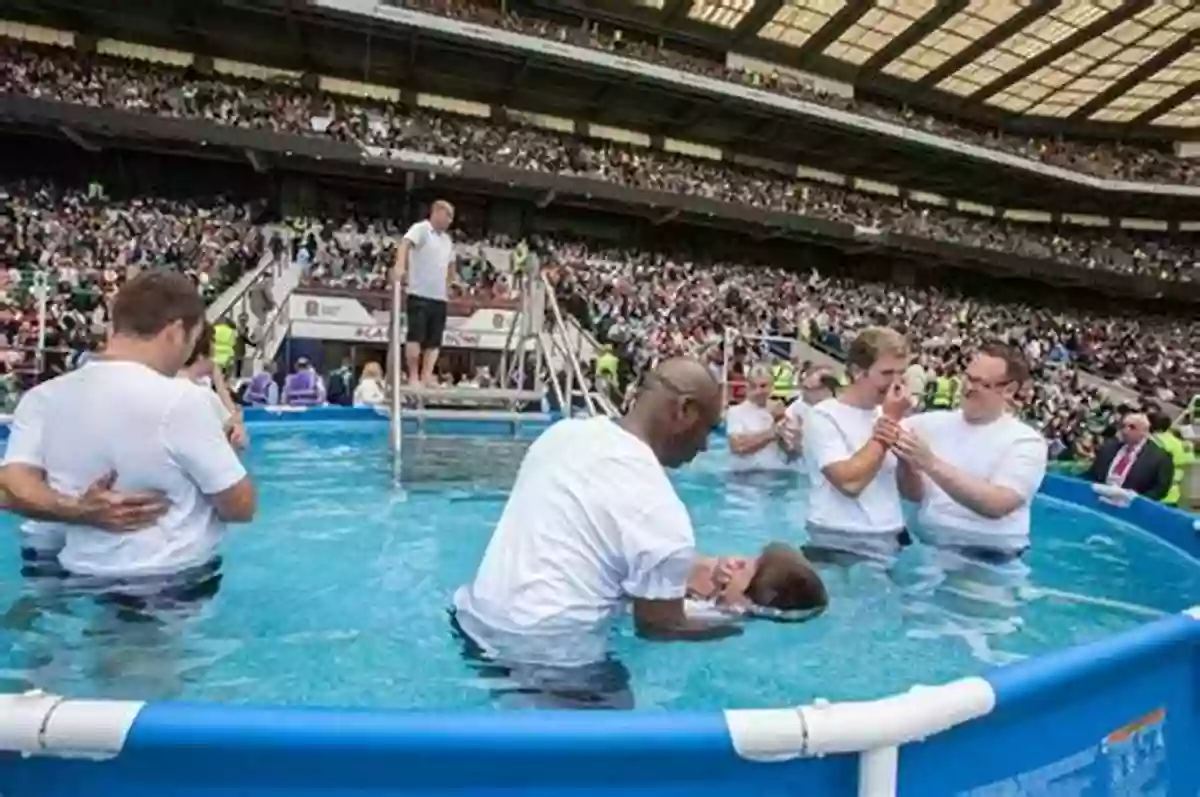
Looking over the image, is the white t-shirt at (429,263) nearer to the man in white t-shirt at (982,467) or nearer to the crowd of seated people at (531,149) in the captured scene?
the man in white t-shirt at (982,467)

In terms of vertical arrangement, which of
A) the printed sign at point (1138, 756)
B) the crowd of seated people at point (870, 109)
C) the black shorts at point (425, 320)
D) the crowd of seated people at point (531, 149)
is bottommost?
the printed sign at point (1138, 756)

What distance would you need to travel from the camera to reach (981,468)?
4.49m

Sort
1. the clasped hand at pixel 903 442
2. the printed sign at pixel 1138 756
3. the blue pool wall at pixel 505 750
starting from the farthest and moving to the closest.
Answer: the clasped hand at pixel 903 442, the printed sign at pixel 1138 756, the blue pool wall at pixel 505 750

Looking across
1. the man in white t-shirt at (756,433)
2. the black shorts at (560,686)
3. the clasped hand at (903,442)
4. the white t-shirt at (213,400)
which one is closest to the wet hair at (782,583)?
the black shorts at (560,686)

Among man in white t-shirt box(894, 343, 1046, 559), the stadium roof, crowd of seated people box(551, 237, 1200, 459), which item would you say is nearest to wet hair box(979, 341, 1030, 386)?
man in white t-shirt box(894, 343, 1046, 559)

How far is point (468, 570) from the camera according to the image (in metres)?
4.32

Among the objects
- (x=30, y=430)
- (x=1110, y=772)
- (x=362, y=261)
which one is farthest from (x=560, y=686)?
(x=362, y=261)

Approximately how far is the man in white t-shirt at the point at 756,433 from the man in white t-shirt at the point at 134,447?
4.81 meters

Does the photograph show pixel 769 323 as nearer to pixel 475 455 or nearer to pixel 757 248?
pixel 757 248

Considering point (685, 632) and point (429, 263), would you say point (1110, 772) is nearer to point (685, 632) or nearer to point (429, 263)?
point (685, 632)

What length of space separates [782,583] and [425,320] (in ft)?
17.3

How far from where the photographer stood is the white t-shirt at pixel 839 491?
4.37 meters

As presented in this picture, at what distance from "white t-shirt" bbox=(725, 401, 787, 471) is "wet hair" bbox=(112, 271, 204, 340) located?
17.3 ft

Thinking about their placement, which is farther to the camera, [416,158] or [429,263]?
[416,158]
